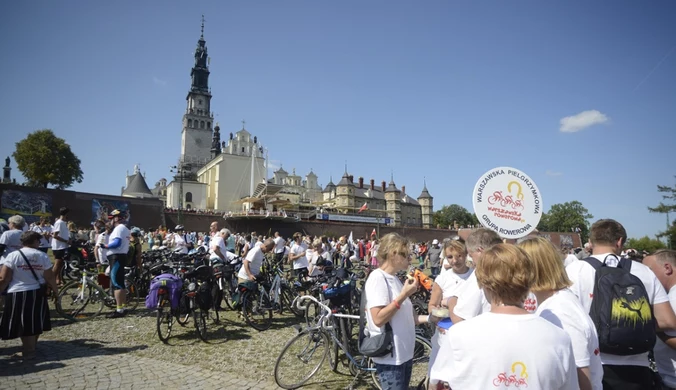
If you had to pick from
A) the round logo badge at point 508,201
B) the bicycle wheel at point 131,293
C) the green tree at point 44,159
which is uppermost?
the green tree at point 44,159

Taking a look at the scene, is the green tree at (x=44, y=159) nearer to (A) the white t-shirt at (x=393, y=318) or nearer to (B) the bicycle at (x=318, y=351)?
(B) the bicycle at (x=318, y=351)

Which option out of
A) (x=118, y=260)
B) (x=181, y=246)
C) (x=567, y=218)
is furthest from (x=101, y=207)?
(x=567, y=218)

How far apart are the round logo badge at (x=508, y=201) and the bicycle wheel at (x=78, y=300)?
8.11 m

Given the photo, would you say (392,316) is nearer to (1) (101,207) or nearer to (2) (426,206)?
(1) (101,207)

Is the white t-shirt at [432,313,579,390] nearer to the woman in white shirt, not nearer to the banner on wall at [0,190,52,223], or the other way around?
the woman in white shirt

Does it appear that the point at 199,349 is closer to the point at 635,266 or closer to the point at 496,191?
the point at 496,191

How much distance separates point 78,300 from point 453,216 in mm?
94810

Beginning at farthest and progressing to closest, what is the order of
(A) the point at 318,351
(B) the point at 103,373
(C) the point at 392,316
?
(B) the point at 103,373
(A) the point at 318,351
(C) the point at 392,316

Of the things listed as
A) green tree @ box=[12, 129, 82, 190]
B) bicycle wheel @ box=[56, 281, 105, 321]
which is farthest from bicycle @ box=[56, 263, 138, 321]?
green tree @ box=[12, 129, 82, 190]

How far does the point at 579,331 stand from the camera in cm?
190

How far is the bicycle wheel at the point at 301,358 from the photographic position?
4395 millimetres

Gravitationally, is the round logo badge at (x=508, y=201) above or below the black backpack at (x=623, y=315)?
above

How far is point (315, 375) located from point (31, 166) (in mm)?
55022

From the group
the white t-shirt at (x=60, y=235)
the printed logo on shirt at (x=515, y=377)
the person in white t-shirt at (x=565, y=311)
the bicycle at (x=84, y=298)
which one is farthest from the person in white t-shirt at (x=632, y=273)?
the white t-shirt at (x=60, y=235)
